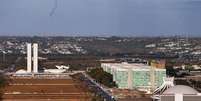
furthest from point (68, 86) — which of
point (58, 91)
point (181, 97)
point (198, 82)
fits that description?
point (181, 97)

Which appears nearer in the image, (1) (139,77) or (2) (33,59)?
(1) (139,77)

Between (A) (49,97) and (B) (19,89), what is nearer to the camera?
(A) (49,97)

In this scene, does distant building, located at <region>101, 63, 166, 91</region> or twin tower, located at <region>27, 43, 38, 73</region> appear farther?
twin tower, located at <region>27, 43, 38, 73</region>

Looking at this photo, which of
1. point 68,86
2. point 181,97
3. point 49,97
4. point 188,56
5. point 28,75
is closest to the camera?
point 181,97

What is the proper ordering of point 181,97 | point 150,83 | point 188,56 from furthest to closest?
point 188,56 < point 150,83 < point 181,97

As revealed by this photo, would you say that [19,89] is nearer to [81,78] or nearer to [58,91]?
[58,91]

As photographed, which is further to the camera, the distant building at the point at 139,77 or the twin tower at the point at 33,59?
the twin tower at the point at 33,59

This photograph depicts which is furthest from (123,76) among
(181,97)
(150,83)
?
(181,97)

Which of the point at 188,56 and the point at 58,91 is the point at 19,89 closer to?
the point at 58,91

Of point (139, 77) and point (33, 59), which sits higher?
point (33, 59)
